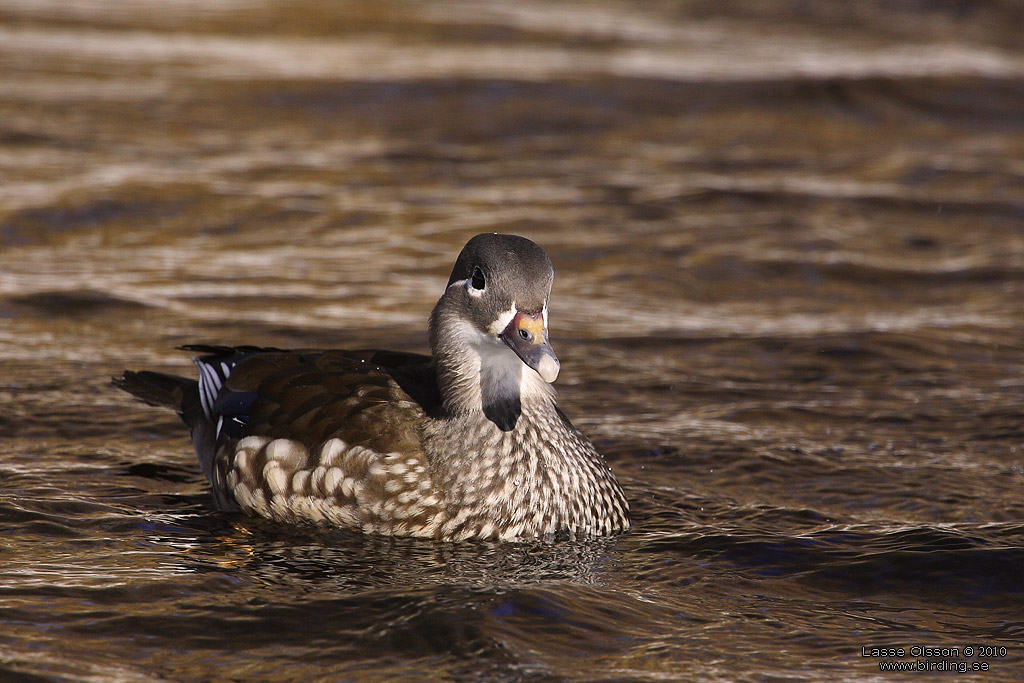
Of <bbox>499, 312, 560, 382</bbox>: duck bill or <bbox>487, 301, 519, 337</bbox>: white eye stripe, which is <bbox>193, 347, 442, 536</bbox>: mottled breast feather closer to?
<bbox>487, 301, 519, 337</bbox>: white eye stripe

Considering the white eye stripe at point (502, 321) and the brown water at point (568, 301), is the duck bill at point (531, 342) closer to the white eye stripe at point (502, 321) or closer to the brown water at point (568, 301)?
the white eye stripe at point (502, 321)

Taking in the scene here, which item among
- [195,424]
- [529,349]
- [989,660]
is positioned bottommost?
[989,660]

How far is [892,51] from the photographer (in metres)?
20.8

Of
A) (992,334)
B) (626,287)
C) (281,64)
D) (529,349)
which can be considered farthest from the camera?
(281,64)

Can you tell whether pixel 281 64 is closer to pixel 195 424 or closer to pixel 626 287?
pixel 626 287

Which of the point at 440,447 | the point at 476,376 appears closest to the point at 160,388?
the point at 440,447

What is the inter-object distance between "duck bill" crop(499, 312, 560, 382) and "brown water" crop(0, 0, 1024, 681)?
1070 millimetres

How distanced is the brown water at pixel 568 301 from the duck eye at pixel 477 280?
130 cm

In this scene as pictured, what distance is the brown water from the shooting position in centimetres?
639

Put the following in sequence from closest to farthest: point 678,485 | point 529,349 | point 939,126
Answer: point 529,349 → point 678,485 → point 939,126

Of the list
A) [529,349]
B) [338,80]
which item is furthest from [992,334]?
[338,80]

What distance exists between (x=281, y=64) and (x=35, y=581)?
1295cm

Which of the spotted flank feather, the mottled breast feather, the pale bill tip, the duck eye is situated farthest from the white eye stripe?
the mottled breast feather

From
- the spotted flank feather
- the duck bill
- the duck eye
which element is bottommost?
the spotted flank feather
